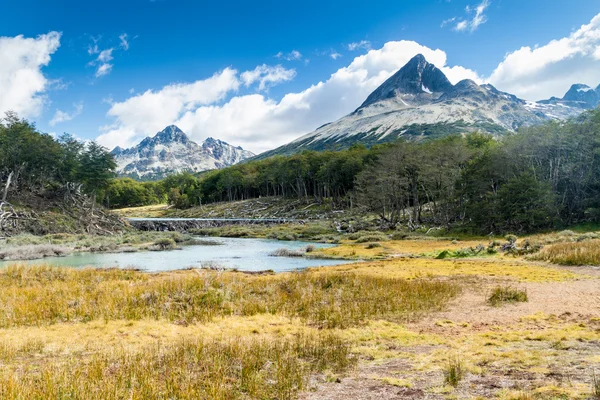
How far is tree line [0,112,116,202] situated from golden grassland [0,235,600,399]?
45504mm

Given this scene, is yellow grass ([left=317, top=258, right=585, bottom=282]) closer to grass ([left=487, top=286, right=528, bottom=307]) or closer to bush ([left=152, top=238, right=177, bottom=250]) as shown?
grass ([left=487, top=286, right=528, bottom=307])

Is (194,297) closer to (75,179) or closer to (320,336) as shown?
(320,336)

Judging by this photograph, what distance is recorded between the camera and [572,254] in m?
25.1

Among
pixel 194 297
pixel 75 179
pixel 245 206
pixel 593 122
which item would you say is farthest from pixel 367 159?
pixel 194 297

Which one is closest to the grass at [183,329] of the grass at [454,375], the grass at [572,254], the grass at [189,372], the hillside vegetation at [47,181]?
the grass at [189,372]

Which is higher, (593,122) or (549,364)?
(593,122)

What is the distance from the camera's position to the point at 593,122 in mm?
47594

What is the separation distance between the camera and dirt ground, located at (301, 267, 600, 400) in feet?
22.0

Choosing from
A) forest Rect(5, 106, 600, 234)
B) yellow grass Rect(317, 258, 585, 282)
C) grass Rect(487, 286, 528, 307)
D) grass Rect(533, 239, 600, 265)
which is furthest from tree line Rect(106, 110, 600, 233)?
grass Rect(487, 286, 528, 307)

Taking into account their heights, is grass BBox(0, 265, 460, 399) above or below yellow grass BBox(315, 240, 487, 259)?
above

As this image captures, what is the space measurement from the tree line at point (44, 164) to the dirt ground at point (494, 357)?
59353 mm

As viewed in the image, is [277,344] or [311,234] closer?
[277,344]

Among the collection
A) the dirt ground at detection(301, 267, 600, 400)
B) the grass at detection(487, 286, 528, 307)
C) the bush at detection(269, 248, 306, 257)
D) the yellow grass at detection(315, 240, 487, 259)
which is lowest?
the yellow grass at detection(315, 240, 487, 259)

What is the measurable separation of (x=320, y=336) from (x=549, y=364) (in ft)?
18.8
